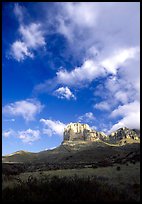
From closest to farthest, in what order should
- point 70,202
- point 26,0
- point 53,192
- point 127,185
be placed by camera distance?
point 26,0
point 70,202
point 53,192
point 127,185

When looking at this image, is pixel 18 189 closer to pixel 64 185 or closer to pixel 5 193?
pixel 5 193

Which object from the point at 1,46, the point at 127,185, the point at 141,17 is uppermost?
the point at 141,17

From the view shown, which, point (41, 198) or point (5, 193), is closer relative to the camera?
point (41, 198)

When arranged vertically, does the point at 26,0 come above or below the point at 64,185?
above

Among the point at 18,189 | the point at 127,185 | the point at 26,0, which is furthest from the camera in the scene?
the point at 127,185

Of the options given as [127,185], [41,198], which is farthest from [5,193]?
[127,185]

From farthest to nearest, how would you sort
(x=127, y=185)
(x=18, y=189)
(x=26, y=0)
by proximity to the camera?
(x=127, y=185) < (x=18, y=189) < (x=26, y=0)

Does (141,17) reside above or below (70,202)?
above

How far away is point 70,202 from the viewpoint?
11844 mm

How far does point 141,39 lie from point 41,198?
24.2 feet

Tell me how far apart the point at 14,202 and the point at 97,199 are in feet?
11.2

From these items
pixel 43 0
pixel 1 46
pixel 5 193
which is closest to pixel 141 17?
pixel 43 0

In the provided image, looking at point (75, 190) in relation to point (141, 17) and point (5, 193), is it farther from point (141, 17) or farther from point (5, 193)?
point (141, 17)

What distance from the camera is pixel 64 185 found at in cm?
1420
